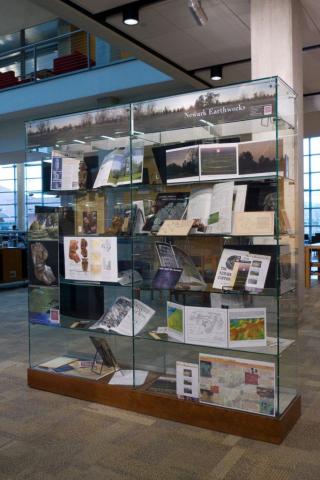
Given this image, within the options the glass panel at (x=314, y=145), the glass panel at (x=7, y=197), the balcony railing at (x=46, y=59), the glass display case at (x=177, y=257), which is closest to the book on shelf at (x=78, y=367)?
the glass display case at (x=177, y=257)

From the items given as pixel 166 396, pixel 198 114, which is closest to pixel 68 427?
pixel 166 396

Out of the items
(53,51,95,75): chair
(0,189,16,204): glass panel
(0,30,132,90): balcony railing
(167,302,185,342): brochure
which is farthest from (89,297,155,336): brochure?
(0,189,16,204): glass panel

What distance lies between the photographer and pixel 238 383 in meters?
2.88

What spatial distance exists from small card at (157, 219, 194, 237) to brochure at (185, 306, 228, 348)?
495mm

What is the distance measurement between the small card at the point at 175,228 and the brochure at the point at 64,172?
817 mm

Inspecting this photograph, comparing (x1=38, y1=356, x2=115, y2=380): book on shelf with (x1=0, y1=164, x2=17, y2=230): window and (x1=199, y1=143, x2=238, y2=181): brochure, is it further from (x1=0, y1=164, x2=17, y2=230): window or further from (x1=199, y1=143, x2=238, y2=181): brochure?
(x1=0, y1=164, x2=17, y2=230): window

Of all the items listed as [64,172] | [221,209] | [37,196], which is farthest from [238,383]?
[37,196]

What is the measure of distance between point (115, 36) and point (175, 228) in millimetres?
3947

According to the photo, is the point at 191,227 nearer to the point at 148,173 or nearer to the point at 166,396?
the point at 148,173

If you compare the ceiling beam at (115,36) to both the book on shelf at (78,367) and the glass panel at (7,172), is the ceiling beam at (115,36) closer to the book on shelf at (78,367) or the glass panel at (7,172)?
the book on shelf at (78,367)

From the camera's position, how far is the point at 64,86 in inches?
376

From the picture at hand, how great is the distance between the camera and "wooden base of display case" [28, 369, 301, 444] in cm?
273

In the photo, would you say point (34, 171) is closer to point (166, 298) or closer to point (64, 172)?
point (64, 172)

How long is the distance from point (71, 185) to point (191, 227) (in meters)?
1.08
